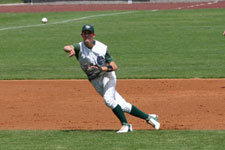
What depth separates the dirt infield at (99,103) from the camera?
1157cm

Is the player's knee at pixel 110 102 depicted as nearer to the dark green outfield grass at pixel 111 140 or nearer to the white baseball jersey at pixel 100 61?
the white baseball jersey at pixel 100 61

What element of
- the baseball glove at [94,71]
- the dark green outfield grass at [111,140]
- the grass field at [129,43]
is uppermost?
the baseball glove at [94,71]

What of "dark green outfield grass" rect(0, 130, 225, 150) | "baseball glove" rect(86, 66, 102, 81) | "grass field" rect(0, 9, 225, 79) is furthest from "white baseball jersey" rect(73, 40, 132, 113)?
"grass field" rect(0, 9, 225, 79)

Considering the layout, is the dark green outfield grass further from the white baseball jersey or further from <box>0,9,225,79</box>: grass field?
<box>0,9,225,79</box>: grass field

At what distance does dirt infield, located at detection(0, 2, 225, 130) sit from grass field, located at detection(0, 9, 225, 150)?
1.29 m

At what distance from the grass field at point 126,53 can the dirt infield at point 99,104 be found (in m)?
1.29

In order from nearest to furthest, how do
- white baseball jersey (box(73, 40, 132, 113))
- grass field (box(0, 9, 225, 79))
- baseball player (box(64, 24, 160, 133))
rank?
baseball player (box(64, 24, 160, 133)), white baseball jersey (box(73, 40, 132, 113)), grass field (box(0, 9, 225, 79))

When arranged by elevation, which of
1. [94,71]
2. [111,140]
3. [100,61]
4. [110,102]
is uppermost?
[100,61]

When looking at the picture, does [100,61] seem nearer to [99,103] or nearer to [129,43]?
[99,103]

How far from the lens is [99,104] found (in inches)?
537

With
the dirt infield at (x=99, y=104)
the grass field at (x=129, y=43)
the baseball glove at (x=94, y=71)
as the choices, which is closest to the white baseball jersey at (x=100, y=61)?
the baseball glove at (x=94, y=71)

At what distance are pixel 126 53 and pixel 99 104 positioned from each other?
32.8ft

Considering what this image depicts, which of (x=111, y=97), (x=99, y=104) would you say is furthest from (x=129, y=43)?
(x=111, y=97)

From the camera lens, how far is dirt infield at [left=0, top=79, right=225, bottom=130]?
11.6 meters
